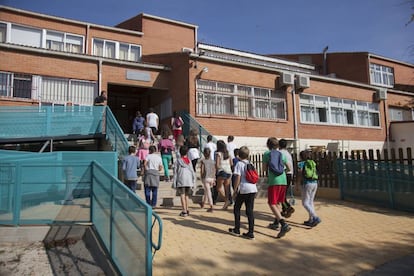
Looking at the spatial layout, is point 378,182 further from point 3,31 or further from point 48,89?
point 3,31

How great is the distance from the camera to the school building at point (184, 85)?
14.9 meters

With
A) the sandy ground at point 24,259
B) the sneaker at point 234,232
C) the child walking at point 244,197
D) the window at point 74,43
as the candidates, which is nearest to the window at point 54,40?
the window at point 74,43

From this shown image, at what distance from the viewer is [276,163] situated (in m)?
6.11

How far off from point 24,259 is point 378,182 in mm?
8948

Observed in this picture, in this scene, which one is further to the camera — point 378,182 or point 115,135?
point 115,135

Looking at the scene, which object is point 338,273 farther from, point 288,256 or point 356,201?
point 356,201

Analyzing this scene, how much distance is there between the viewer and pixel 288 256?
5000 mm

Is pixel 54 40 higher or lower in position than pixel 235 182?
higher

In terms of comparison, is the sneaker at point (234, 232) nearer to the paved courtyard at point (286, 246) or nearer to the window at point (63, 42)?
the paved courtyard at point (286, 246)

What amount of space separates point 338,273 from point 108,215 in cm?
342

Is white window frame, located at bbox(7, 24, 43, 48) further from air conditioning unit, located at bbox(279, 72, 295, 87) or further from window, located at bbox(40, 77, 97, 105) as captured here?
air conditioning unit, located at bbox(279, 72, 295, 87)

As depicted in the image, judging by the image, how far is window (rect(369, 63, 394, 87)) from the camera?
27.1m

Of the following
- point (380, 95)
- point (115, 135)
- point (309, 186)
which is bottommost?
point (309, 186)

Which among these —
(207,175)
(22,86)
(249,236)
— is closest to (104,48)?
(22,86)
